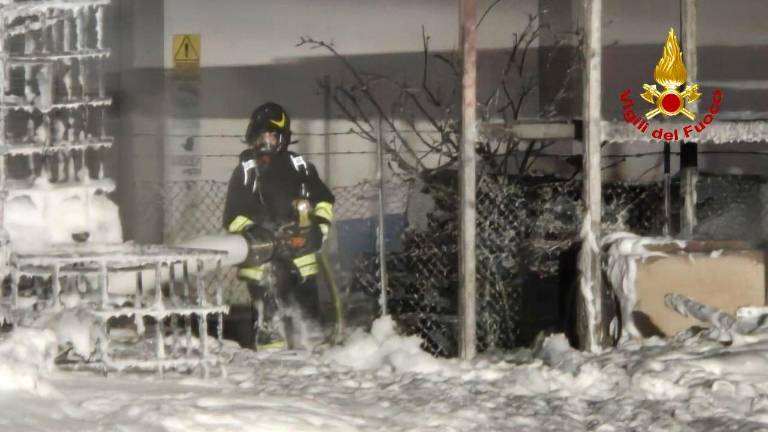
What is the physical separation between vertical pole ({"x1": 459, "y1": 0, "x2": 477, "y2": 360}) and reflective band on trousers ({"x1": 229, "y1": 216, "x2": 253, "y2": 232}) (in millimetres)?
2017

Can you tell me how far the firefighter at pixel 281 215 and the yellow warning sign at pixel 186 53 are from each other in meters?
1.54

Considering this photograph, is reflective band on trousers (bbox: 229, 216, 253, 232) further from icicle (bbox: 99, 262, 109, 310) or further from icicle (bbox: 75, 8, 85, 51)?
icicle (bbox: 99, 262, 109, 310)

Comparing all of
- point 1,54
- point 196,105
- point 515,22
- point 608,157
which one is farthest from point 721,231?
point 1,54

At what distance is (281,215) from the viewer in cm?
997

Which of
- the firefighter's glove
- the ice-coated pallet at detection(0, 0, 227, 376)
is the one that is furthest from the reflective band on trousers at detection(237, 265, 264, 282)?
the ice-coated pallet at detection(0, 0, 227, 376)

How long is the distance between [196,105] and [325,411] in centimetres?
596

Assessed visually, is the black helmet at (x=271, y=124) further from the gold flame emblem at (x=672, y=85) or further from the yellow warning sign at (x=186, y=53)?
the gold flame emblem at (x=672, y=85)

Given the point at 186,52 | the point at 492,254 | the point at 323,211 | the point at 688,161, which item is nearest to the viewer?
the point at 323,211

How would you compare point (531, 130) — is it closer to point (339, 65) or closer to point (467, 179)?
point (467, 179)

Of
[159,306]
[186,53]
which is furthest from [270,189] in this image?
[159,306]

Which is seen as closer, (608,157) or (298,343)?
(298,343)

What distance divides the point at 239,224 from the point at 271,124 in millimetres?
879

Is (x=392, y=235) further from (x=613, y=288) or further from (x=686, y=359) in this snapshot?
(x=686, y=359)

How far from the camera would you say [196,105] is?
37.5 feet
